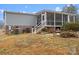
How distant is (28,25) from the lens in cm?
267

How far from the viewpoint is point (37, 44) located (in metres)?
2.62

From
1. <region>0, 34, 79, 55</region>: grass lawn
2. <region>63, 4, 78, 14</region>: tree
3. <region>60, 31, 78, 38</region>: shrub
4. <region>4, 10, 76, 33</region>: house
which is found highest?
<region>63, 4, 78, 14</region>: tree

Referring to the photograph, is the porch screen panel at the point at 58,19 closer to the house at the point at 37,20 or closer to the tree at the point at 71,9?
the house at the point at 37,20

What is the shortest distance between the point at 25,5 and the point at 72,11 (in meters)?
0.65

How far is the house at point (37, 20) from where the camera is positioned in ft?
8.63

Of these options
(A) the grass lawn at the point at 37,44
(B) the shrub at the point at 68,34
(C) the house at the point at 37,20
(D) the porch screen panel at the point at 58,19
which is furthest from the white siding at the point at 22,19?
(B) the shrub at the point at 68,34

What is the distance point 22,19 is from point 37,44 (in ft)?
1.32

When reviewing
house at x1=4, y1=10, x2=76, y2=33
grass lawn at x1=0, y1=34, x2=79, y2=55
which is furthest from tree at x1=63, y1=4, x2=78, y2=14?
grass lawn at x1=0, y1=34, x2=79, y2=55

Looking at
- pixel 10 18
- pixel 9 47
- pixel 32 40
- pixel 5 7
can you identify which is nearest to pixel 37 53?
pixel 32 40

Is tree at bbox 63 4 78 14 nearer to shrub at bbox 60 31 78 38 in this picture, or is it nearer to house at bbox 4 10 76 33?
house at bbox 4 10 76 33

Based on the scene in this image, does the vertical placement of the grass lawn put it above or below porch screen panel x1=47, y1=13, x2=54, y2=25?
below

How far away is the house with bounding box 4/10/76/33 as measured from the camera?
2631mm
